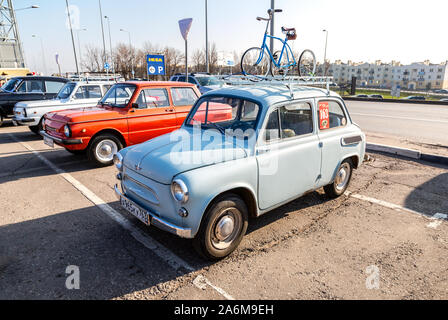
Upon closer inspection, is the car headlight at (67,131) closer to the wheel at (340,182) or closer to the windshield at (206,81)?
the wheel at (340,182)

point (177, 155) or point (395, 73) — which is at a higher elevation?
point (395, 73)

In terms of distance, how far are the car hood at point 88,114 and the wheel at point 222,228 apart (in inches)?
174

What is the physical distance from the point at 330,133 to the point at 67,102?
792 cm

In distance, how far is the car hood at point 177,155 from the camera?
10.0 feet

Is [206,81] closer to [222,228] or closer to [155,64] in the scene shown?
[155,64]

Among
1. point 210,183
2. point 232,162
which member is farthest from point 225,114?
point 210,183

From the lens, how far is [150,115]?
693 centimetres

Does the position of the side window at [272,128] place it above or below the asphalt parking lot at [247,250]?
above

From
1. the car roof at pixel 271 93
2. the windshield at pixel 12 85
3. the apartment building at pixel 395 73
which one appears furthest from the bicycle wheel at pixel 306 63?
the apartment building at pixel 395 73

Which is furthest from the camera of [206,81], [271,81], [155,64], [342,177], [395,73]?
[395,73]

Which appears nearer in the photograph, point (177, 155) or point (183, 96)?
point (177, 155)

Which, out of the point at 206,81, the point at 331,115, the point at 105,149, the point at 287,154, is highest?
the point at 206,81

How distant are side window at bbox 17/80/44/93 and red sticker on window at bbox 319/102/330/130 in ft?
37.0
